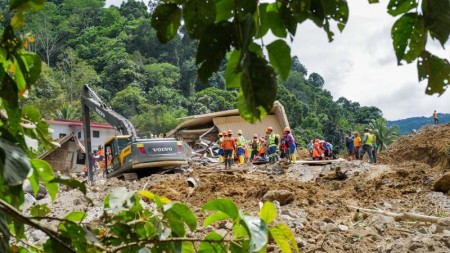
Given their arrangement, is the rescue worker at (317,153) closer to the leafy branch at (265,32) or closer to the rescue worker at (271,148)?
the rescue worker at (271,148)

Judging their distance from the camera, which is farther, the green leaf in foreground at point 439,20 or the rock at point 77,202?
the rock at point 77,202

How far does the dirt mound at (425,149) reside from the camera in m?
18.7

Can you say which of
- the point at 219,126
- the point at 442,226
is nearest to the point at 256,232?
the point at 442,226

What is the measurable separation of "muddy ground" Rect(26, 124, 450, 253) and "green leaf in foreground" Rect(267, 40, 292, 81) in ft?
11.2

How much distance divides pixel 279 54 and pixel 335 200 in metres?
8.44

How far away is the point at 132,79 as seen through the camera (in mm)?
55906

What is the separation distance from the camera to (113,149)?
15562 millimetres

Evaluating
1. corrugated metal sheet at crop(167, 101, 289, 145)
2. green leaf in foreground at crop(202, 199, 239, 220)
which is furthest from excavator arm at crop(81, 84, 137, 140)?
green leaf in foreground at crop(202, 199, 239, 220)

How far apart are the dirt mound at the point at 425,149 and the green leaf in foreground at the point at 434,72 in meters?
16.8

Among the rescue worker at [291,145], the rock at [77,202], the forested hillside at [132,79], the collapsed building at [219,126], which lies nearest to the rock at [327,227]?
the rock at [77,202]

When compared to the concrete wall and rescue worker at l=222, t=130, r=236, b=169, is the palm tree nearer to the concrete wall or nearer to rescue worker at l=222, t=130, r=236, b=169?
the concrete wall

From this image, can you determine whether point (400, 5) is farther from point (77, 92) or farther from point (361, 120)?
point (361, 120)

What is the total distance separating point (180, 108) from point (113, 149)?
35.3 meters

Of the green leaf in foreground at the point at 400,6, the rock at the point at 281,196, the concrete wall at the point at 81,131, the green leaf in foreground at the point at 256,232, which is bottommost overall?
the rock at the point at 281,196
